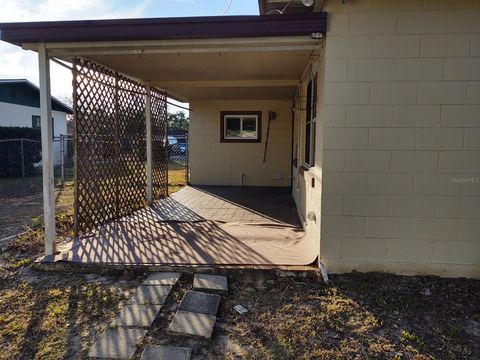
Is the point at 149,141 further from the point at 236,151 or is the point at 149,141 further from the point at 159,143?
the point at 236,151

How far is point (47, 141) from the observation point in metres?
3.89

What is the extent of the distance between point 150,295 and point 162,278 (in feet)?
1.09

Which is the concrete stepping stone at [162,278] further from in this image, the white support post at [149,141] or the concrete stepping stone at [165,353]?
the white support post at [149,141]

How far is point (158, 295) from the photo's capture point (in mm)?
3062

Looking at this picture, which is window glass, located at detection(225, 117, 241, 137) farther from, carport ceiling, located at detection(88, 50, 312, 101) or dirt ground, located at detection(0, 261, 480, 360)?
dirt ground, located at detection(0, 261, 480, 360)

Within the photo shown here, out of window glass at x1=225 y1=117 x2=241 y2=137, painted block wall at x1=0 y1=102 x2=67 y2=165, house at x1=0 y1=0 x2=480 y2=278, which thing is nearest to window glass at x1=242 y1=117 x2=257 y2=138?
window glass at x1=225 y1=117 x2=241 y2=137

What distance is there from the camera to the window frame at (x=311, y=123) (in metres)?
4.58

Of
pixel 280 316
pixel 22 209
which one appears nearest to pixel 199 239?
pixel 280 316

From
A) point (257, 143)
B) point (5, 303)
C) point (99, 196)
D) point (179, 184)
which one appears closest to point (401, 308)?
point (5, 303)

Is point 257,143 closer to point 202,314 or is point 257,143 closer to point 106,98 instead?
point 106,98

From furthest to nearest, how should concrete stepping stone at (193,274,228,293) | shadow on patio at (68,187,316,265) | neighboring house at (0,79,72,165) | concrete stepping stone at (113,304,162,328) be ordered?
1. neighboring house at (0,79,72,165)
2. shadow on patio at (68,187,316,265)
3. concrete stepping stone at (193,274,228,293)
4. concrete stepping stone at (113,304,162,328)

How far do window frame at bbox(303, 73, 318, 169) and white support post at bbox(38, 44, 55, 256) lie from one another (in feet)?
9.99

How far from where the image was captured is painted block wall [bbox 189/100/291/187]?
9391mm

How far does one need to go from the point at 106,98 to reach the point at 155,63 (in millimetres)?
954
